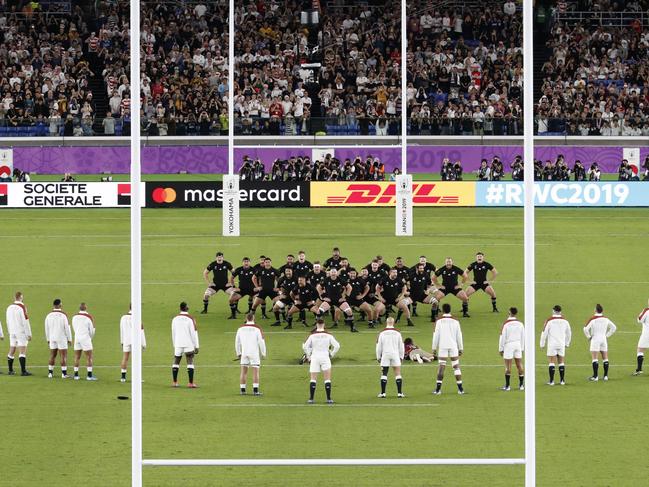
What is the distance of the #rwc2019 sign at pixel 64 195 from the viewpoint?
162ft

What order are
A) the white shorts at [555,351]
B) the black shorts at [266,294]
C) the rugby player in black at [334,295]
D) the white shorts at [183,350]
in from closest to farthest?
1. the white shorts at [183,350]
2. the white shorts at [555,351]
3. the rugby player in black at [334,295]
4. the black shorts at [266,294]

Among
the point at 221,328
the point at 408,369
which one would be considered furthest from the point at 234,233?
the point at 408,369

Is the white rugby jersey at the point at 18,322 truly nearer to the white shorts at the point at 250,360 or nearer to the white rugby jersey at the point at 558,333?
the white shorts at the point at 250,360

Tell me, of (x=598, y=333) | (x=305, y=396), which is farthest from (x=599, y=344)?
(x=305, y=396)

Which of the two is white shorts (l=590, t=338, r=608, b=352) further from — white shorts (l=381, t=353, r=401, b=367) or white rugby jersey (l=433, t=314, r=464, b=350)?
white shorts (l=381, t=353, r=401, b=367)

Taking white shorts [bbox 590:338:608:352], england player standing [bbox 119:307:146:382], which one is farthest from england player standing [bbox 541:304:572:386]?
england player standing [bbox 119:307:146:382]

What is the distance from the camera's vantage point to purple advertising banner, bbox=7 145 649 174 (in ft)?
177

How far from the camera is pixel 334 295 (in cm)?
2955

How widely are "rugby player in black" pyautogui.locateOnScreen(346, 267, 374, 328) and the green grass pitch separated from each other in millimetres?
527

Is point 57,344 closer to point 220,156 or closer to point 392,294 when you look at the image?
point 392,294

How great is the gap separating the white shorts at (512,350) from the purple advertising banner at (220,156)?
3058 cm

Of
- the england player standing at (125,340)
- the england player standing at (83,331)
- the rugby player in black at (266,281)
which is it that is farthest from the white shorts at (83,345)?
the rugby player in black at (266,281)

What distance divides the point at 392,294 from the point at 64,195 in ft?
73.8

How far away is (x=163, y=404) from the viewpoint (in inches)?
917
